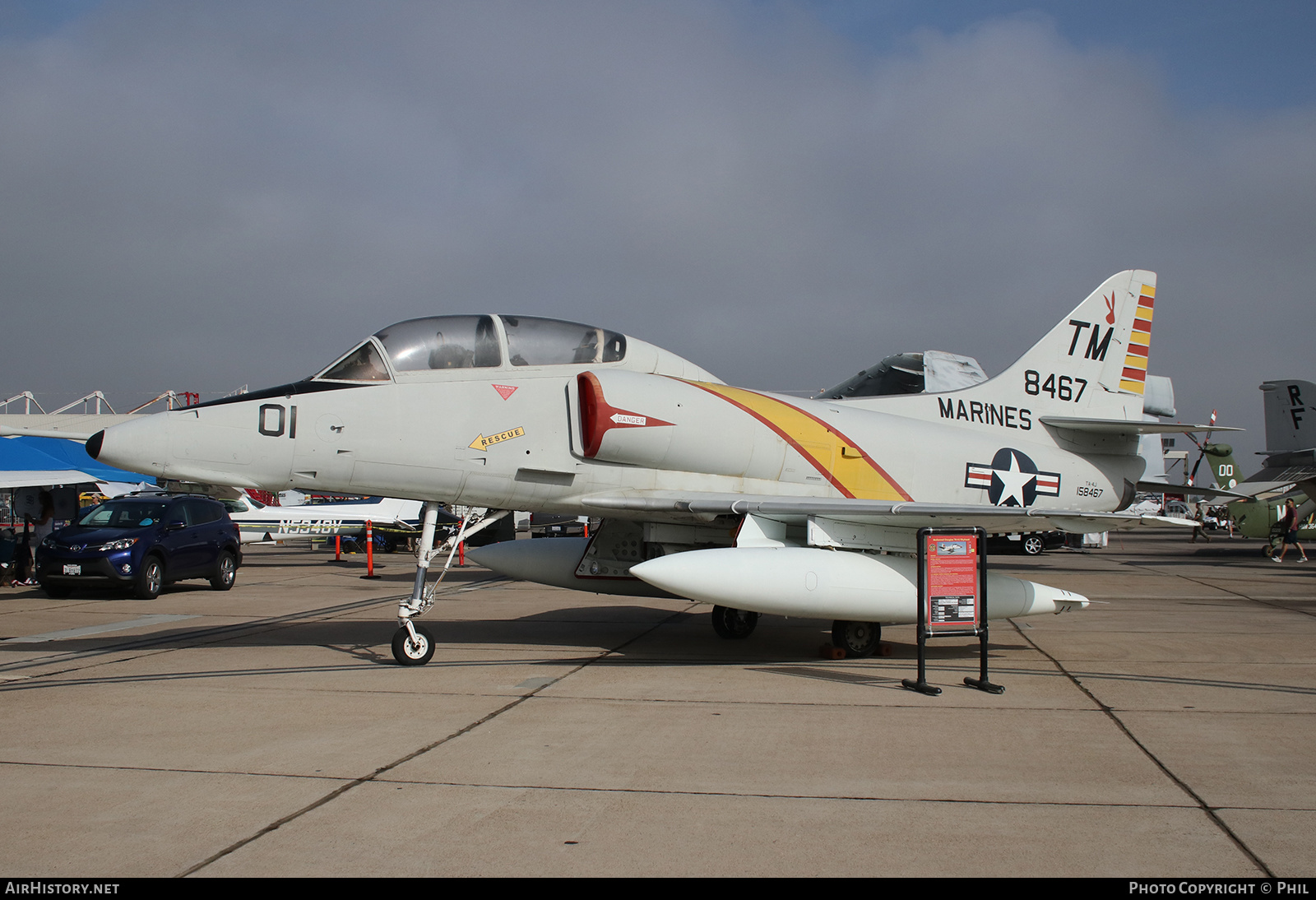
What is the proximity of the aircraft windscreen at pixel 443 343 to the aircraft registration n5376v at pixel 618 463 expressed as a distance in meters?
0.02

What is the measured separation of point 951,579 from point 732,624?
3.37 m

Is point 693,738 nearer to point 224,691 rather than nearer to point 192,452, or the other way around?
point 224,691

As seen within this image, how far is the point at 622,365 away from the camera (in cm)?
885

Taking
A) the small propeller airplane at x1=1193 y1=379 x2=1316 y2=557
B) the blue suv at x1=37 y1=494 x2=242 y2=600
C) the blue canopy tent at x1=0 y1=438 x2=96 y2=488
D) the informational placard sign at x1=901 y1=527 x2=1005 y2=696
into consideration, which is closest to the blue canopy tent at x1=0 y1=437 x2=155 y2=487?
the blue canopy tent at x1=0 y1=438 x2=96 y2=488

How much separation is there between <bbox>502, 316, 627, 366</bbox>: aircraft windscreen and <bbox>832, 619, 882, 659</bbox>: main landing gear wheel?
3.48 m

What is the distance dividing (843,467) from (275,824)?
6.67 meters

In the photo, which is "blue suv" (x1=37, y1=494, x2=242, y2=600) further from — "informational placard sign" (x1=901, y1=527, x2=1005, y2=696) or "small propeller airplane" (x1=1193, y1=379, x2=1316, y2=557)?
"small propeller airplane" (x1=1193, y1=379, x2=1316, y2=557)

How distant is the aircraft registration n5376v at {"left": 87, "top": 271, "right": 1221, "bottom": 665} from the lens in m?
7.53

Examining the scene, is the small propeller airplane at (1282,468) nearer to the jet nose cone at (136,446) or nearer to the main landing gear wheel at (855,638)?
the main landing gear wheel at (855,638)

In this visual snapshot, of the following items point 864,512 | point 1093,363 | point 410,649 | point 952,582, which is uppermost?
point 1093,363

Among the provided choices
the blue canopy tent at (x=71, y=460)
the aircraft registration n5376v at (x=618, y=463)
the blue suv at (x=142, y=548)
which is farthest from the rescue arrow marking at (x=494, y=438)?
the blue canopy tent at (x=71, y=460)

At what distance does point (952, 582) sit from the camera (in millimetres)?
7367

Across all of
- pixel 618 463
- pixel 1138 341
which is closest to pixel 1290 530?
pixel 1138 341

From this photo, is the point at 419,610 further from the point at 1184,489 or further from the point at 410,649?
the point at 1184,489
